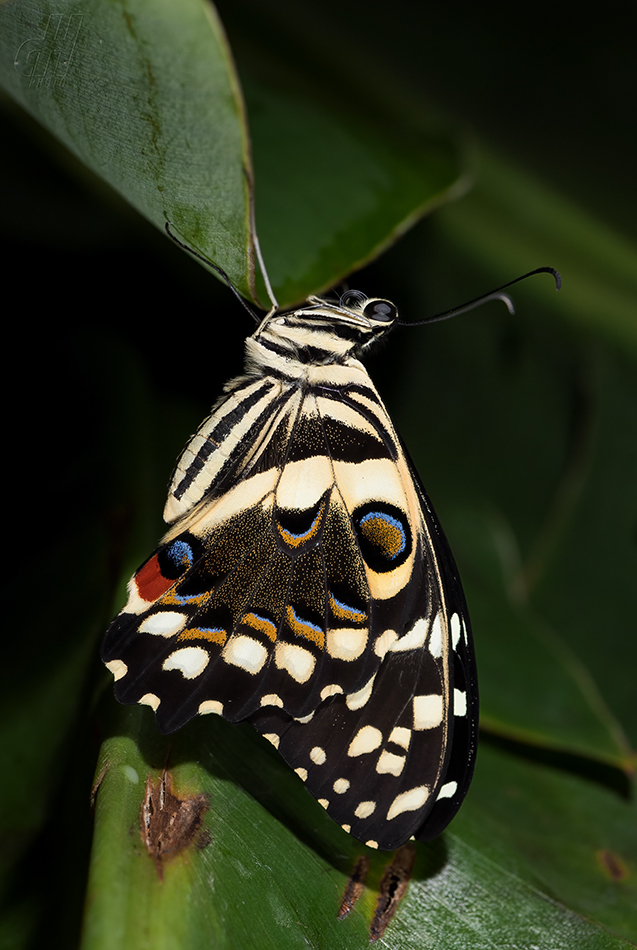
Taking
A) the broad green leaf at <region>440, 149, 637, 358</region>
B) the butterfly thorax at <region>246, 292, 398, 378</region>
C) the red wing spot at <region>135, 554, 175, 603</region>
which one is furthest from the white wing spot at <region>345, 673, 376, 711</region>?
the broad green leaf at <region>440, 149, 637, 358</region>

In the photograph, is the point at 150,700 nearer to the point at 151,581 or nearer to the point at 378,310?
the point at 151,581

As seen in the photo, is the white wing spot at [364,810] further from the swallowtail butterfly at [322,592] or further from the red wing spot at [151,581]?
the red wing spot at [151,581]

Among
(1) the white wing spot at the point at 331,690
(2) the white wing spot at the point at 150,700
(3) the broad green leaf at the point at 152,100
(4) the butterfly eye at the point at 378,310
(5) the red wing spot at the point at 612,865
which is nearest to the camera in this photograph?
(3) the broad green leaf at the point at 152,100

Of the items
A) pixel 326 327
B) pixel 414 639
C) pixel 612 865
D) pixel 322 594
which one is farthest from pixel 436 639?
pixel 612 865

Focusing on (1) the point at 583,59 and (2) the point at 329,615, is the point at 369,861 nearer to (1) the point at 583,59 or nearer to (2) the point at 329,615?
(2) the point at 329,615

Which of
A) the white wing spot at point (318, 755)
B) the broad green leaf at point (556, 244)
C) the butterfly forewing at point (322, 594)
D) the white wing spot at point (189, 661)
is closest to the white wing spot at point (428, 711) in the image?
the butterfly forewing at point (322, 594)

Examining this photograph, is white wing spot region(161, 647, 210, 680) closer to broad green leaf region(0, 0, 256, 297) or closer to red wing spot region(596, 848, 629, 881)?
broad green leaf region(0, 0, 256, 297)
